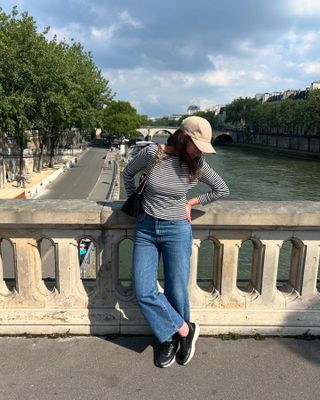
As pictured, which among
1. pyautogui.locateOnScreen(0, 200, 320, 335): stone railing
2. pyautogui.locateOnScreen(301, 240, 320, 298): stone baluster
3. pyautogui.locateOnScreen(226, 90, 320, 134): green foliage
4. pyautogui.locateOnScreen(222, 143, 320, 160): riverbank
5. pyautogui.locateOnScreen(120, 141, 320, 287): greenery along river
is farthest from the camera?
pyautogui.locateOnScreen(222, 143, 320, 160): riverbank

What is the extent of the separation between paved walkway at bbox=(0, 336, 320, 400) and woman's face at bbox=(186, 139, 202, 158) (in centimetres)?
147

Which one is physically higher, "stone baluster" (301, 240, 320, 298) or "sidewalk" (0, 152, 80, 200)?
"stone baluster" (301, 240, 320, 298)

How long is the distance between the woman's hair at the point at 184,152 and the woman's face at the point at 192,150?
2cm

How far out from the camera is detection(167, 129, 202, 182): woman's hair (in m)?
2.77

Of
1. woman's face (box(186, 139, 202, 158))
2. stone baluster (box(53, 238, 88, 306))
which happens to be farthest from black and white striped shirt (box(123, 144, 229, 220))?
stone baluster (box(53, 238, 88, 306))

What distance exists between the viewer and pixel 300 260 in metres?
3.38

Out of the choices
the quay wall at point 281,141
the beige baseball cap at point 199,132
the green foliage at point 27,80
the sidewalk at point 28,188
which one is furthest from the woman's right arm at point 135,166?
the quay wall at point 281,141

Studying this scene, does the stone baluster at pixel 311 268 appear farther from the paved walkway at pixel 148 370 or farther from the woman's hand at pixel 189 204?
the woman's hand at pixel 189 204

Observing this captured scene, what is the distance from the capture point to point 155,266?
9.76 ft

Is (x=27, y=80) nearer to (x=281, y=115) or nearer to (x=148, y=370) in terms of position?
(x=148, y=370)

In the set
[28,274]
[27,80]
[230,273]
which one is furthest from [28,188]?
[230,273]

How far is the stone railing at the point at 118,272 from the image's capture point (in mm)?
3199

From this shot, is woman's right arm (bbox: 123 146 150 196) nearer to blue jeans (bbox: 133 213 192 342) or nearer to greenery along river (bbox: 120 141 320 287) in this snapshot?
blue jeans (bbox: 133 213 192 342)

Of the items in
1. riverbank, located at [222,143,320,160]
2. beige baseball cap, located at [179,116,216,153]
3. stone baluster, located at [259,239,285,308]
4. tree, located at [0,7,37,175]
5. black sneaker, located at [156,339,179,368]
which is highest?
tree, located at [0,7,37,175]
